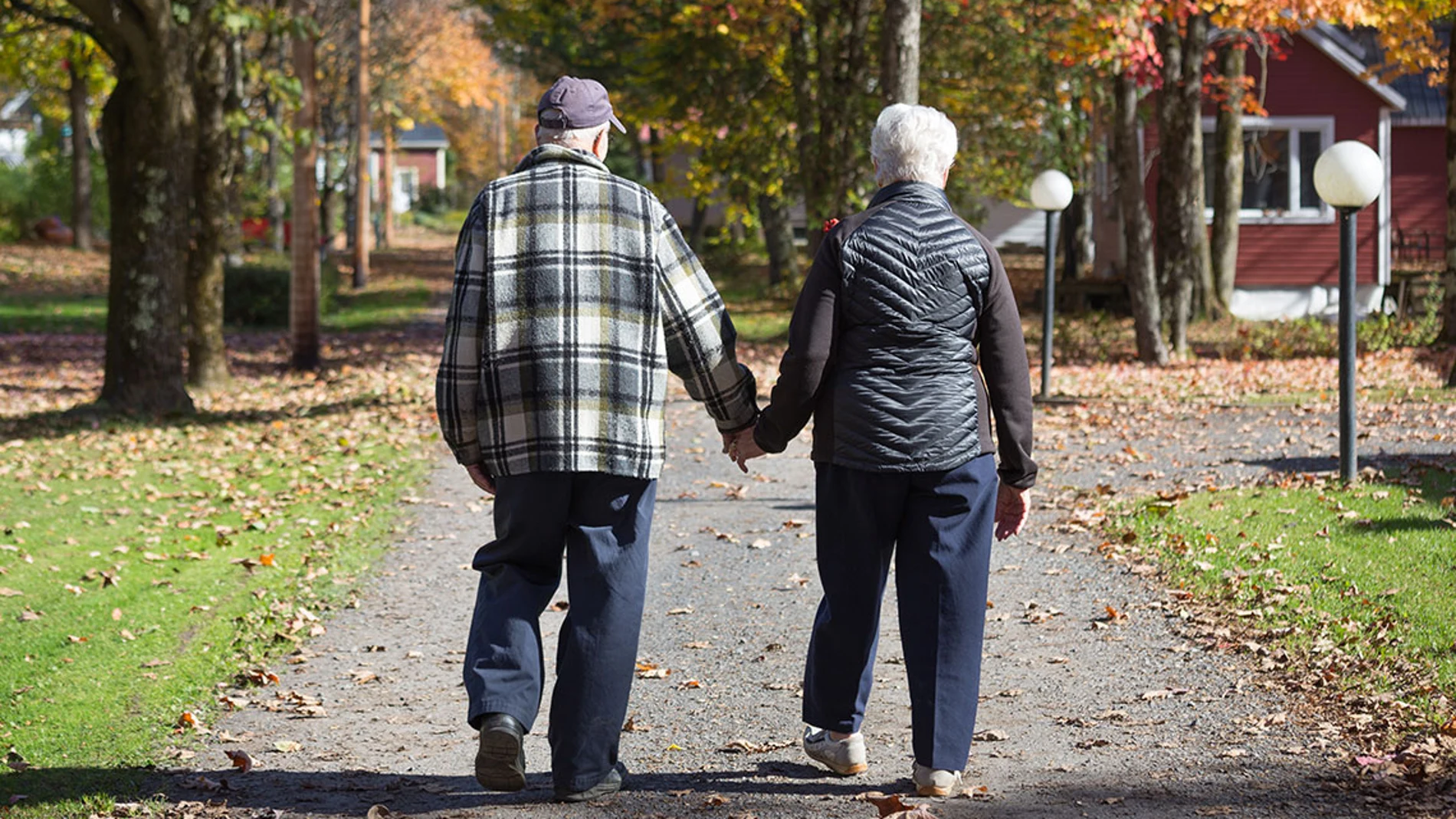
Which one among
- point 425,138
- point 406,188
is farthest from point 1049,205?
point 406,188

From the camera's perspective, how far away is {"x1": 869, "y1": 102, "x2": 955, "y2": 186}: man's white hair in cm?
454

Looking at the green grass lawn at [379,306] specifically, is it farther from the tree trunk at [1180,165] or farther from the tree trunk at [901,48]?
the tree trunk at [901,48]

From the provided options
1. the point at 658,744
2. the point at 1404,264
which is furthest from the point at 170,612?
the point at 1404,264

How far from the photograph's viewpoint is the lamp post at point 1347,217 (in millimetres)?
9266

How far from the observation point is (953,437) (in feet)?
14.8

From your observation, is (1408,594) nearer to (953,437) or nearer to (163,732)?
(953,437)

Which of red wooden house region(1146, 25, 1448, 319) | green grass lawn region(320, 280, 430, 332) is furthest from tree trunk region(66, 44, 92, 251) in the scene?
red wooden house region(1146, 25, 1448, 319)

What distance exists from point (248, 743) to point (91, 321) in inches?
950

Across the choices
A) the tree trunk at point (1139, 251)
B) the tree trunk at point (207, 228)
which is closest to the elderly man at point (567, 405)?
the tree trunk at point (207, 228)

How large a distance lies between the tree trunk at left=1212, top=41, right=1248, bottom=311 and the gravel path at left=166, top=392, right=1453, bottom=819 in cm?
1589

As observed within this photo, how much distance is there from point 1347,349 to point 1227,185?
1572cm

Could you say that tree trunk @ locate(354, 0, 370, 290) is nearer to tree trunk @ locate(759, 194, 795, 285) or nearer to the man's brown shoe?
tree trunk @ locate(759, 194, 795, 285)

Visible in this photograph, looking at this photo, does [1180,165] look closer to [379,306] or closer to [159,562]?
[159,562]

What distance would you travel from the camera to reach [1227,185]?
2442 centimetres
